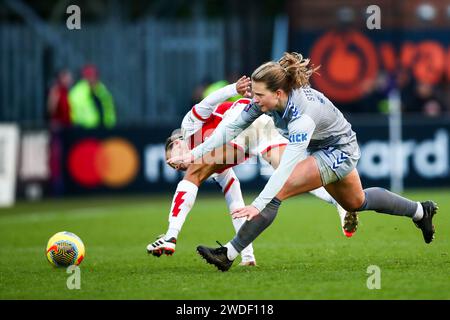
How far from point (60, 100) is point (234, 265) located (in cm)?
1158

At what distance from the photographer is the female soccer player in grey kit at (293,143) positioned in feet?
27.0

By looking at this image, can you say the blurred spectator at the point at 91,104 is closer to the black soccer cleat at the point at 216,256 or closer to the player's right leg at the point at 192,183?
the player's right leg at the point at 192,183

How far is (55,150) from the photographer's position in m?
18.7

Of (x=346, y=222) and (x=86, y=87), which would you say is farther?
(x=86, y=87)

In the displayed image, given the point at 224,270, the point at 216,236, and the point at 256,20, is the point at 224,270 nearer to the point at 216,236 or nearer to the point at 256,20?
the point at 216,236

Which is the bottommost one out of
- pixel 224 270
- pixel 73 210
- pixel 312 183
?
pixel 73 210

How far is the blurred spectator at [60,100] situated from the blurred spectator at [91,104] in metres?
0.23

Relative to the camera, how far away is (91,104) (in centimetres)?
2055

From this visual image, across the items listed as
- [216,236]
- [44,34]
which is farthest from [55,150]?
[216,236]

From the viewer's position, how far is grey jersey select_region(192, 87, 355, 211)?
820cm

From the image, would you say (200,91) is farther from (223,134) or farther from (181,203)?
(223,134)

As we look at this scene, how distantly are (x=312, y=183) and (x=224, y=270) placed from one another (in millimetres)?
1064

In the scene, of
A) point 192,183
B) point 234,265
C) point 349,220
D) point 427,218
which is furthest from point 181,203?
point 427,218

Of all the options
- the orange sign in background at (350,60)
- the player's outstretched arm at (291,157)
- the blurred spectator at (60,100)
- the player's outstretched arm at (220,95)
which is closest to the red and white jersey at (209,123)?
the player's outstretched arm at (220,95)
